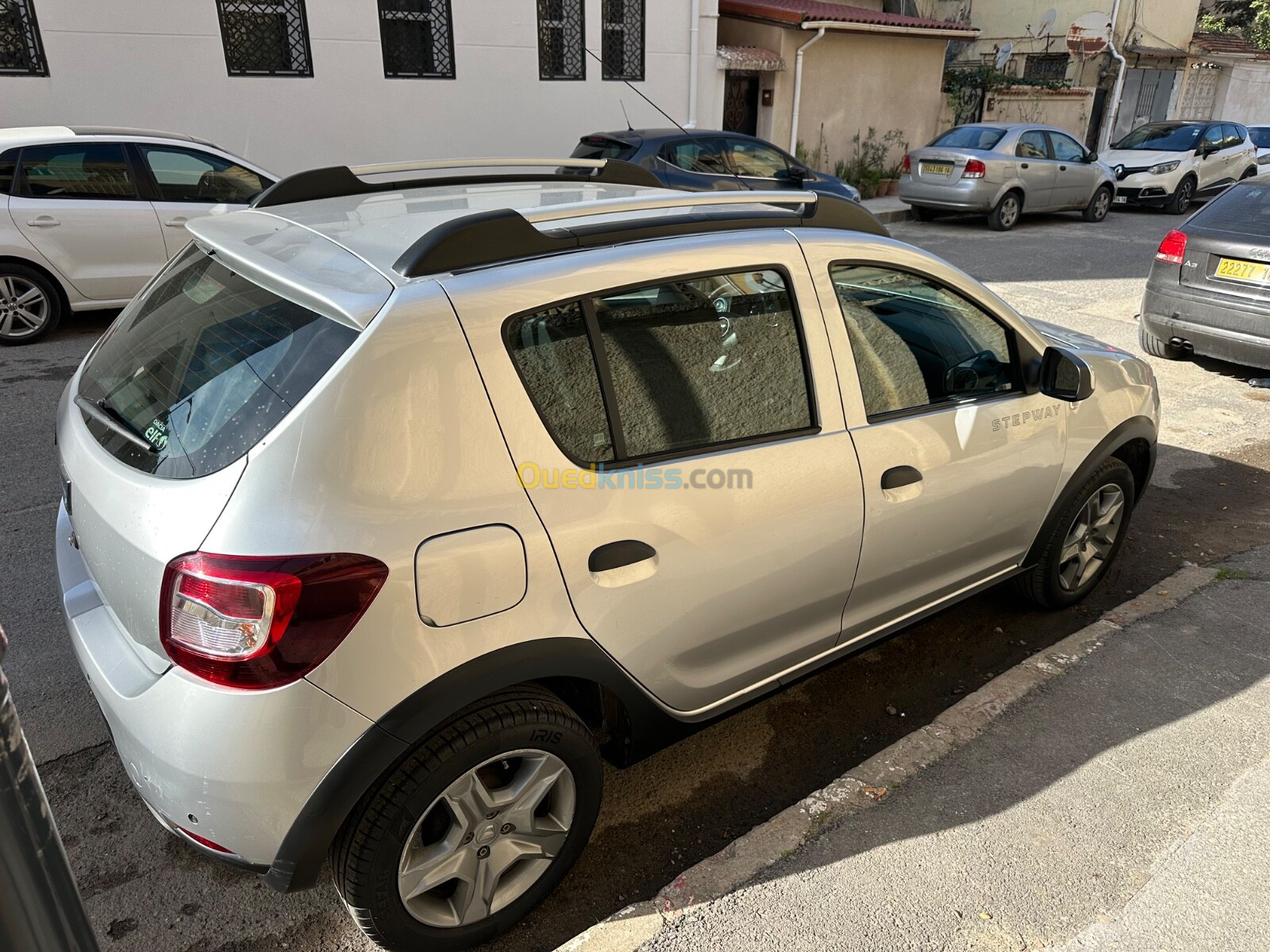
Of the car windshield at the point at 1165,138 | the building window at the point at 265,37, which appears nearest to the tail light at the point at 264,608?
the building window at the point at 265,37

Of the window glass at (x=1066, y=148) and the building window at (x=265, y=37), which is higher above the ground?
the building window at (x=265, y=37)

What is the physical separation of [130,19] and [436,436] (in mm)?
10929

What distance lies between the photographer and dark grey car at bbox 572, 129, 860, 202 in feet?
34.6

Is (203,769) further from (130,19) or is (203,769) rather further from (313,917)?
(130,19)

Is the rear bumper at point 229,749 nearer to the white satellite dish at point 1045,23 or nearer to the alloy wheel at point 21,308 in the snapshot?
the alloy wheel at point 21,308

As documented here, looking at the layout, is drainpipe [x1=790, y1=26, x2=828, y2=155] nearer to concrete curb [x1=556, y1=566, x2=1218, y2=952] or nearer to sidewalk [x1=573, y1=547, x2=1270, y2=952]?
concrete curb [x1=556, y1=566, x2=1218, y2=952]

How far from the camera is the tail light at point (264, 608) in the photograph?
176 centimetres

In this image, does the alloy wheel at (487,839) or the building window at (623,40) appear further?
the building window at (623,40)

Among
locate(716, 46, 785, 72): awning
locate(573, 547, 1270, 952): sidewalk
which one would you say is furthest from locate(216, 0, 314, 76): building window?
locate(573, 547, 1270, 952): sidewalk

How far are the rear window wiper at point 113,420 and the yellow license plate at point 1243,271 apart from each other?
24.5ft

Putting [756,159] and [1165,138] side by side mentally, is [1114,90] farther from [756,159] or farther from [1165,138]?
[756,159]

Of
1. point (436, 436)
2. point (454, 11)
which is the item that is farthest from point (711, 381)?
point (454, 11)

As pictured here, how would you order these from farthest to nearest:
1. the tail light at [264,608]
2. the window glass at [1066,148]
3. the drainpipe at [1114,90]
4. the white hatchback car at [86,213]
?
the drainpipe at [1114,90] → the window glass at [1066,148] → the white hatchback car at [86,213] → the tail light at [264,608]

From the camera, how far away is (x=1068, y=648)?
3.43 metres
